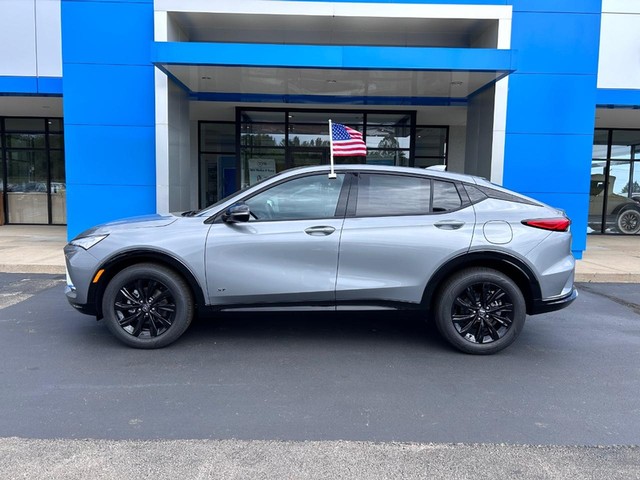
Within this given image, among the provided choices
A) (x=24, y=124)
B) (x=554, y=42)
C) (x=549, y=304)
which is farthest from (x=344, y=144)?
(x=24, y=124)

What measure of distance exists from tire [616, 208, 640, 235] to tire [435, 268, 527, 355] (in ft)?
43.1

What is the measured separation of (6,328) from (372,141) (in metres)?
10.6

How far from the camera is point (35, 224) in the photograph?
15.8m

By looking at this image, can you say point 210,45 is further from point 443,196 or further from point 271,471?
point 271,471

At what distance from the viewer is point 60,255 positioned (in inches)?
385

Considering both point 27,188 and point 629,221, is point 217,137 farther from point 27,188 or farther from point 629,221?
point 629,221

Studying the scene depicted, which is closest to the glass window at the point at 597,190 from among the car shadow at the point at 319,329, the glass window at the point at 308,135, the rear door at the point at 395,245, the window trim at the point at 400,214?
the glass window at the point at 308,135

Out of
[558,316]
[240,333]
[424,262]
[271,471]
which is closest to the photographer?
[271,471]

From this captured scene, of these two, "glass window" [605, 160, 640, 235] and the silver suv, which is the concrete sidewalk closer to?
"glass window" [605, 160, 640, 235]

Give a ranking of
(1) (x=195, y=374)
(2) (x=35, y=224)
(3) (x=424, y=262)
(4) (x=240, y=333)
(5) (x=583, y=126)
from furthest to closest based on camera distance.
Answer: (2) (x=35, y=224) → (5) (x=583, y=126) → (4) (x=240, y=333) → (3) (x=424, y=262) → (1) (x=195, y=374)

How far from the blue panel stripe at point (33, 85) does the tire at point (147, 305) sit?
8587mm

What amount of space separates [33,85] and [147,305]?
919 cm

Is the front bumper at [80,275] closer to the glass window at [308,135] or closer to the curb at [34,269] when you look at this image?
the curb at [34,269]

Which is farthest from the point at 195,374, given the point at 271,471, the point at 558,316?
the point at 558,316
